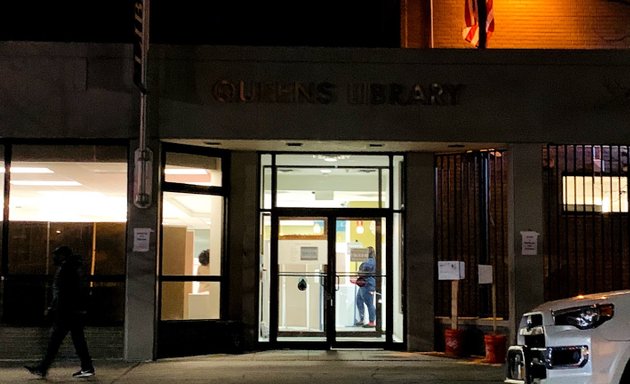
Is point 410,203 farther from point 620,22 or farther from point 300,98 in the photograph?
point 620,22

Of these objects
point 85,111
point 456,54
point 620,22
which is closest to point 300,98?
point 456,54

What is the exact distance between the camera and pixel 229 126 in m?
12.4

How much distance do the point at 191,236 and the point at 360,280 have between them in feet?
9.54

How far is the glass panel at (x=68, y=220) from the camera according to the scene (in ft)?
40.5

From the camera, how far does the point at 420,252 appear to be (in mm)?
13297

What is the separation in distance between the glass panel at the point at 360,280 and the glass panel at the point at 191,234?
6.71 feet

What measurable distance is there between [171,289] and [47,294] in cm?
187

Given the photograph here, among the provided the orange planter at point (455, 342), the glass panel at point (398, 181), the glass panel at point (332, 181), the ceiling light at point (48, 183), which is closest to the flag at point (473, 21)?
the glass panel at point (398, 181)

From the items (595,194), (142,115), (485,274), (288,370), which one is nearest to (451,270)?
(485,274)

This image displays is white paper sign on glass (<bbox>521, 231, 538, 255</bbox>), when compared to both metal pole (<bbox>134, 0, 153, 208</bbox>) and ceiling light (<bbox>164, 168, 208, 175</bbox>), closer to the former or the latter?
ceiling light (<bbox>164, 168, 208, 175</bbox>)

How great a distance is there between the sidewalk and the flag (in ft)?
17.7

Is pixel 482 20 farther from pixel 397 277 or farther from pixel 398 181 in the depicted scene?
pixel 397 277

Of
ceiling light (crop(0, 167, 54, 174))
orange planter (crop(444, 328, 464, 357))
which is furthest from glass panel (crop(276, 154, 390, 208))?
ceiling light (crop(0, 167, 54, 174))

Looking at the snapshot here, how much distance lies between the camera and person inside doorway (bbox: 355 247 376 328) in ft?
44.5
